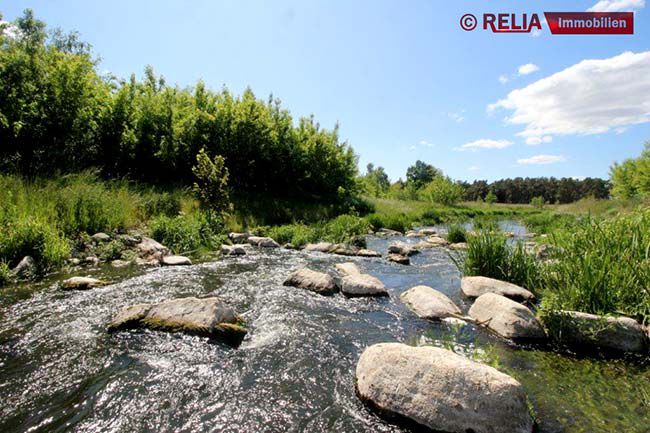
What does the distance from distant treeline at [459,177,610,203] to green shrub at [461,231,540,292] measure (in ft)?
302

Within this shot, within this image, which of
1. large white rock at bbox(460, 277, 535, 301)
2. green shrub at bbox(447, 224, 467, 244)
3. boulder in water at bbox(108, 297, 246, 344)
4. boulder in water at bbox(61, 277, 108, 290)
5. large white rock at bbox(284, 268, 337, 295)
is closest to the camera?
boulder in water at bbox(108, 297, 246, 344)

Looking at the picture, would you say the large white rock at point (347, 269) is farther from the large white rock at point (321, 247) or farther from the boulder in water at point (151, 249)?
the boulder in water at point (151, 249)

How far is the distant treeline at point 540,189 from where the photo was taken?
93.4 m

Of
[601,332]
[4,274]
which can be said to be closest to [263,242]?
[4,274]

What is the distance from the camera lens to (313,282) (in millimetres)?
8109

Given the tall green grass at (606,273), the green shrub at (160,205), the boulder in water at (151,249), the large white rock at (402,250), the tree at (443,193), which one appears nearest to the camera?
the tall green grass at (606,273)

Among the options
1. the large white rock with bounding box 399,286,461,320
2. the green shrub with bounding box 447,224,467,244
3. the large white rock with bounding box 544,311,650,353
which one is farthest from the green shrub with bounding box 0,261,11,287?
the green shrub with bounding box 447,224,467,244

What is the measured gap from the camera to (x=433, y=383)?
3.45 m

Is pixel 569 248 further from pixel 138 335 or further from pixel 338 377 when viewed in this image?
pixel 138 335

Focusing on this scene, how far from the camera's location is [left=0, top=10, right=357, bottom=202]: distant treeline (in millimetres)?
14602

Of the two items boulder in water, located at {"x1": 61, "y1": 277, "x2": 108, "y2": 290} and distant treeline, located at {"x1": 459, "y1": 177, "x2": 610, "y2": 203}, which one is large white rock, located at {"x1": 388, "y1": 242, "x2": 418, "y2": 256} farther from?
distant treeline, located at {"x1": 459, "y1": 177, "x2": 610, "y2": 203}

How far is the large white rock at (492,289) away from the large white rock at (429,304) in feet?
3.51

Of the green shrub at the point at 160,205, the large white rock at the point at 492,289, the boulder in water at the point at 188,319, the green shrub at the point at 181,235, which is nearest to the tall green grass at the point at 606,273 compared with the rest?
the large white rock at the point at 492,289

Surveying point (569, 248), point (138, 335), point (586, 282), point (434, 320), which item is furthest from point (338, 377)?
point (569, 248)
